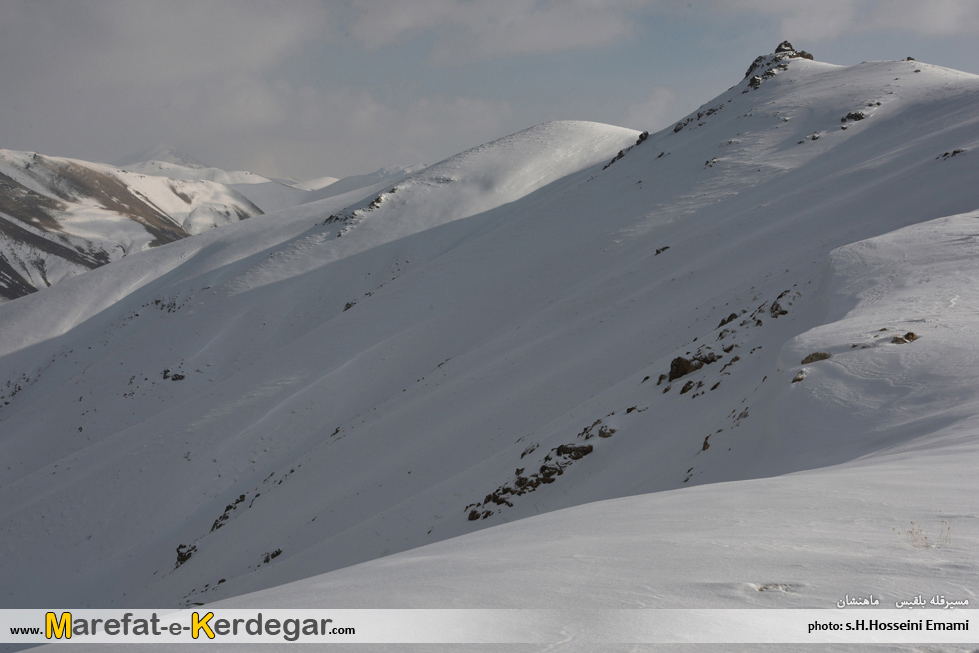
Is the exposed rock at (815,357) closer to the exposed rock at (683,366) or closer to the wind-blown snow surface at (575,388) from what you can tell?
the wind-blown snow surface at (575,388)

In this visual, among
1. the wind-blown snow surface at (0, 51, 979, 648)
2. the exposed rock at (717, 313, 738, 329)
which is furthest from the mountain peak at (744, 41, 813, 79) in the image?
the exposed rock at (717, 313, 738, 329)

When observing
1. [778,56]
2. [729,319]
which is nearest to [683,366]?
[729,319]

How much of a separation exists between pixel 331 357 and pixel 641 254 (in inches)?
688

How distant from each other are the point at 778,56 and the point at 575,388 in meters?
A: 51.4

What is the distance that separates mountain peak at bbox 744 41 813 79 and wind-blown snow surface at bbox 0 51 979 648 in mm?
3462

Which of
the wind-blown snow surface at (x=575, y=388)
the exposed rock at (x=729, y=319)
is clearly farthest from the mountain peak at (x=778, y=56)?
the exposed rock at (x=729, y=319)

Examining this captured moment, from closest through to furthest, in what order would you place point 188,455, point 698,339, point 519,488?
point 519,488
point 698,339
point 188,455

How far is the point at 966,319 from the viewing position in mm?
9945

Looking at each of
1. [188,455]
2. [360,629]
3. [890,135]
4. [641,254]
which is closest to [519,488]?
[360,629]

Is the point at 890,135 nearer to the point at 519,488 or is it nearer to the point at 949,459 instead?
the point at 519,488

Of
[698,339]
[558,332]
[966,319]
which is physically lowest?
[966,319]

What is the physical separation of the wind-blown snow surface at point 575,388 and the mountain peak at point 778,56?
346cm

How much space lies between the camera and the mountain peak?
55400mm

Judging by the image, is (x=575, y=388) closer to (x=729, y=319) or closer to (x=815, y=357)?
(x=729, y=319)
